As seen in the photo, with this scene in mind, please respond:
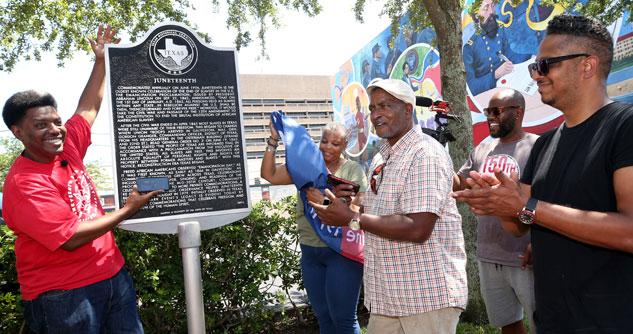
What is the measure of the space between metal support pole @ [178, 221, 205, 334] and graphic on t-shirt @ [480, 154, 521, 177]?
97.3 inches

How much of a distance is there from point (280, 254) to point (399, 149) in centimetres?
291

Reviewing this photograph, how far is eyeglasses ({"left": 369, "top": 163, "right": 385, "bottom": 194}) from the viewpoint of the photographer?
3266mm

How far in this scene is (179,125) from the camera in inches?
144

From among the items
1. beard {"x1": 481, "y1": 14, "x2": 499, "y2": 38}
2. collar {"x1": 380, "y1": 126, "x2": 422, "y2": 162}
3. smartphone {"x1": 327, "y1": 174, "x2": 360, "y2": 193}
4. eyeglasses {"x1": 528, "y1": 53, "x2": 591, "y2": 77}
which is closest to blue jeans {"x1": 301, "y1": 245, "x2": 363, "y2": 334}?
smartphone {"x1": 327, "y1": 174, "x2": 360, "y2": 193}

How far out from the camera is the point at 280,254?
566cm

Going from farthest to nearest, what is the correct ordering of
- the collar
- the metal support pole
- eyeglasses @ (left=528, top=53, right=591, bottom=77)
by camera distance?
1. the metal support pole
2. the collar
3. eyeglasses @ (left=528, top=53, right=591, bottom=77)

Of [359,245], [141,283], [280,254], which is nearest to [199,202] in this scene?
[359,245]

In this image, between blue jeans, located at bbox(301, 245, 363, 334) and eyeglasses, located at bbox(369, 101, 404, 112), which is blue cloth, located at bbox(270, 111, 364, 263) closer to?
blue jeans, located at bbox(301, 245, 363, 334)

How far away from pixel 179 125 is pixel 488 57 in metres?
16.6

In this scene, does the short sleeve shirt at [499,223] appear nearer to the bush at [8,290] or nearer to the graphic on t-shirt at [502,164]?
the graphic on t-shirt at [502,164]

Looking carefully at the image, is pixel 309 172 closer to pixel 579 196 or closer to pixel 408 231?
pixel 408 231

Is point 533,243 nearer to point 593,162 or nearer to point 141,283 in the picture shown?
point 593,162

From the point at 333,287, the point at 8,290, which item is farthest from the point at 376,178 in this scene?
the point at 8,290

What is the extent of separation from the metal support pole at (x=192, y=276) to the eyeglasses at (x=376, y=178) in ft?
4.19
